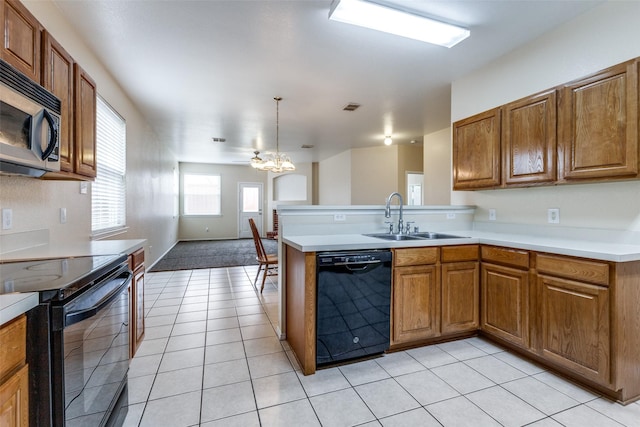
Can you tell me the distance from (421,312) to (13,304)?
7.50ft

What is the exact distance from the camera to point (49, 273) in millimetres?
1194

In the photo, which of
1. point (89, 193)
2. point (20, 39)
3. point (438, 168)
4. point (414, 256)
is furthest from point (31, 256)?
point (438, 168)

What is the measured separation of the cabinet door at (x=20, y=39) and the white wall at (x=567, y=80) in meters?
3.43

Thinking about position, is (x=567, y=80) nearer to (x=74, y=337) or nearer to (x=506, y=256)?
(x=506, y=256)

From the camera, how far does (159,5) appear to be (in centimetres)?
215

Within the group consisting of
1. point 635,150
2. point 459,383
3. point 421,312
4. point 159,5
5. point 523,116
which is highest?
point 159,5

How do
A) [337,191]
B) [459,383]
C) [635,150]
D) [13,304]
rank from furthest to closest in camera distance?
[337,191] → [459,383] → [635,150] → [13,304]

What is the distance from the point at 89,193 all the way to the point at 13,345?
234 centimetres

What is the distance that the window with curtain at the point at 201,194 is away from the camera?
952 centimetres

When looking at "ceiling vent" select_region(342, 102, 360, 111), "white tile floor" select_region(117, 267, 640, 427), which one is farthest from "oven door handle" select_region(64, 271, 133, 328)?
"ceiling vent" select_region(342, 102, 360, 111)

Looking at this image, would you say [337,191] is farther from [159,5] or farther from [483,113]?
[159,5]

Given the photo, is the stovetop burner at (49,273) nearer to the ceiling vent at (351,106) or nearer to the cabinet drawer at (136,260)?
the cabinet drawer at (136,260)

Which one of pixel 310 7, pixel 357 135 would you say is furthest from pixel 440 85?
pixel 357 135

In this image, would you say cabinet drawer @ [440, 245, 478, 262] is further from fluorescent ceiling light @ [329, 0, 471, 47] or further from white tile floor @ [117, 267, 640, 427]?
fluorescent ceiling light @ [329, 0, 471, 47]
